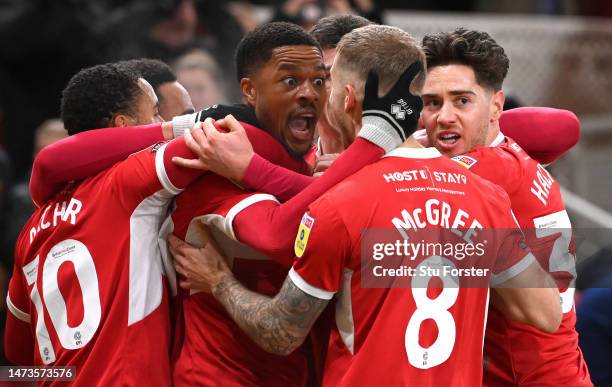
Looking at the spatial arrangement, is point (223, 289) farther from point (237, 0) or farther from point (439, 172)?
point (237, 0)

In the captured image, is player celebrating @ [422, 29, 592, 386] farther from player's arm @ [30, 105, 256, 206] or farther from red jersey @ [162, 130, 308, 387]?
player's arm @ [30, 105, 256, 206]

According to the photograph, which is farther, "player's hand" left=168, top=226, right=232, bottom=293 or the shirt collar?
"player's hand" left=168, top=226, right=232, bottom=293

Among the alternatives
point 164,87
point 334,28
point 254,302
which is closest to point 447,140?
point 334,28

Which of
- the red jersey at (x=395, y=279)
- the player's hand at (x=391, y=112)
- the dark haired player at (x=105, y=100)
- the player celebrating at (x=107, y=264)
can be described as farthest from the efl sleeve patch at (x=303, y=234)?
the dark haired player at (x=105, y=100)

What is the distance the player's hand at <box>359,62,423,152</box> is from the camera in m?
3.82

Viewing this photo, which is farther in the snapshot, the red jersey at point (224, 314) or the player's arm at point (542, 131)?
the player's arm at point (542, 131)

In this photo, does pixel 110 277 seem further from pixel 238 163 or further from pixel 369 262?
pixel 369 262

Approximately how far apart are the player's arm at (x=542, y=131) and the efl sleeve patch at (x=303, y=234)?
1.39 meters

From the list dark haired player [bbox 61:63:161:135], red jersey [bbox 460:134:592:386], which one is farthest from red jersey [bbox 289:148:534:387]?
dark haired player [bbox 61:63:161:135]

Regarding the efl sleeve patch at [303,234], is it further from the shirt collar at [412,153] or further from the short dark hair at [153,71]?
the short dark hair at [153,71]

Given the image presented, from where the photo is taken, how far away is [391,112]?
382 cm

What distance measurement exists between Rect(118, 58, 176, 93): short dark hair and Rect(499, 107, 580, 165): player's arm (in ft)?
5.01

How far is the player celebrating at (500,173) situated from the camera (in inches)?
169

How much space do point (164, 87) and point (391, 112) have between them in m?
1.33
